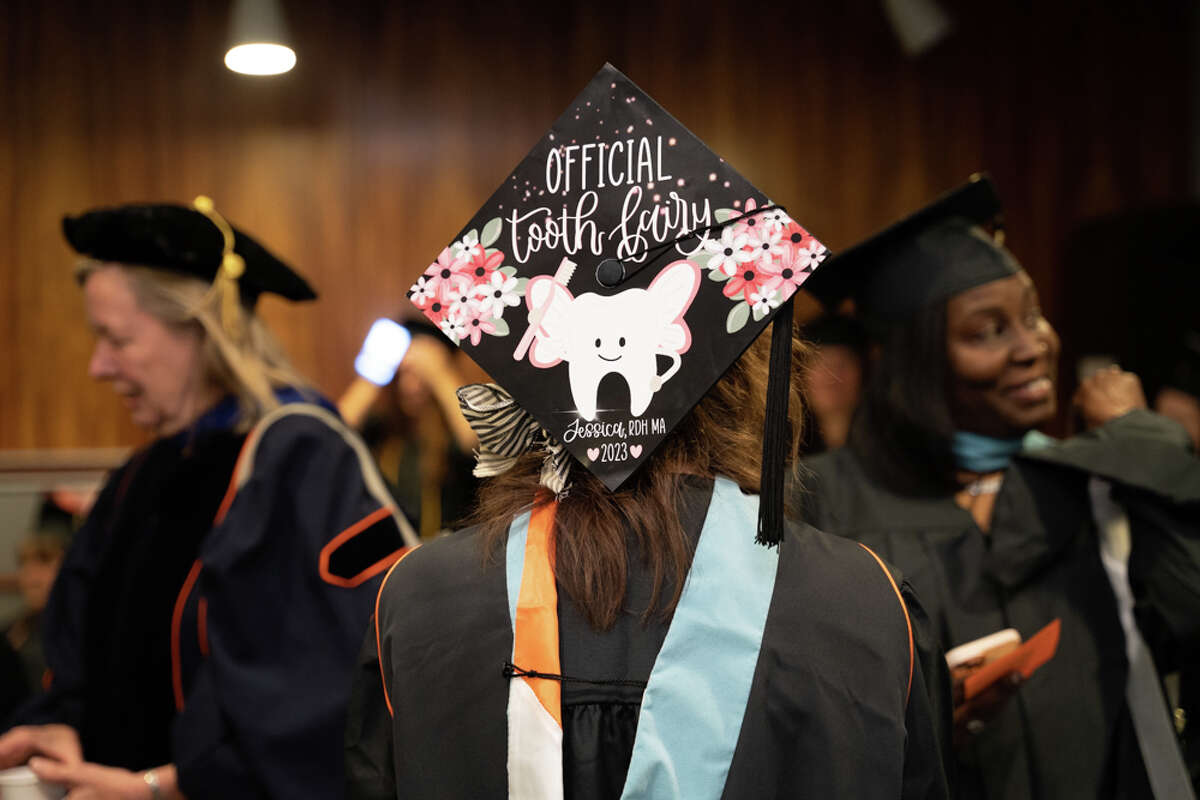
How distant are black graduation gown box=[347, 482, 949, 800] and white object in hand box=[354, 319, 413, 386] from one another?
9.36 ft

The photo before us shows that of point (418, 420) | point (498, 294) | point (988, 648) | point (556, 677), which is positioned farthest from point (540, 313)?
point (418, 420)

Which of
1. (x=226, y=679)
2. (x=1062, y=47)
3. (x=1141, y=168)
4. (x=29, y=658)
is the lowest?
(x=29, y=658)

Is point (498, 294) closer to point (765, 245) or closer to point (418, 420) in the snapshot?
point (765, 245)

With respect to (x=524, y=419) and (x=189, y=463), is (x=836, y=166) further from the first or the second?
(x=524, y=419)

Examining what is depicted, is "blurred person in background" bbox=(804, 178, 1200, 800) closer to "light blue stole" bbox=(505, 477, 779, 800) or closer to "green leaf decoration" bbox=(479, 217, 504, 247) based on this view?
"light blue stole" bbox=(505, 477, 779, 800)

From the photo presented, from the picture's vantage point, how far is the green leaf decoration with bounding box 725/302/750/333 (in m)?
1.19

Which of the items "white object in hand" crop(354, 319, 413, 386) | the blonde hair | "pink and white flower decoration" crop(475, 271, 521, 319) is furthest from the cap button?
"white object in hand" crop(354, 319, 413, 386)

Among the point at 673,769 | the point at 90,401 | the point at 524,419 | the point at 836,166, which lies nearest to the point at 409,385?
the point at 90,401

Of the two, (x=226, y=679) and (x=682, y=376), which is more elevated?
(x=682, y=376)

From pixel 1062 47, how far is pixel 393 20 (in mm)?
2981

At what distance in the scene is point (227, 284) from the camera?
7.34 feet

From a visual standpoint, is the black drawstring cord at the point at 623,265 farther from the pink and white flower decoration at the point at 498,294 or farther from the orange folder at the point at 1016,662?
the orange folder at the point at 1016,662

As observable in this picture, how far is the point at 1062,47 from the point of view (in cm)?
489

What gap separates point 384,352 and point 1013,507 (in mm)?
2632
